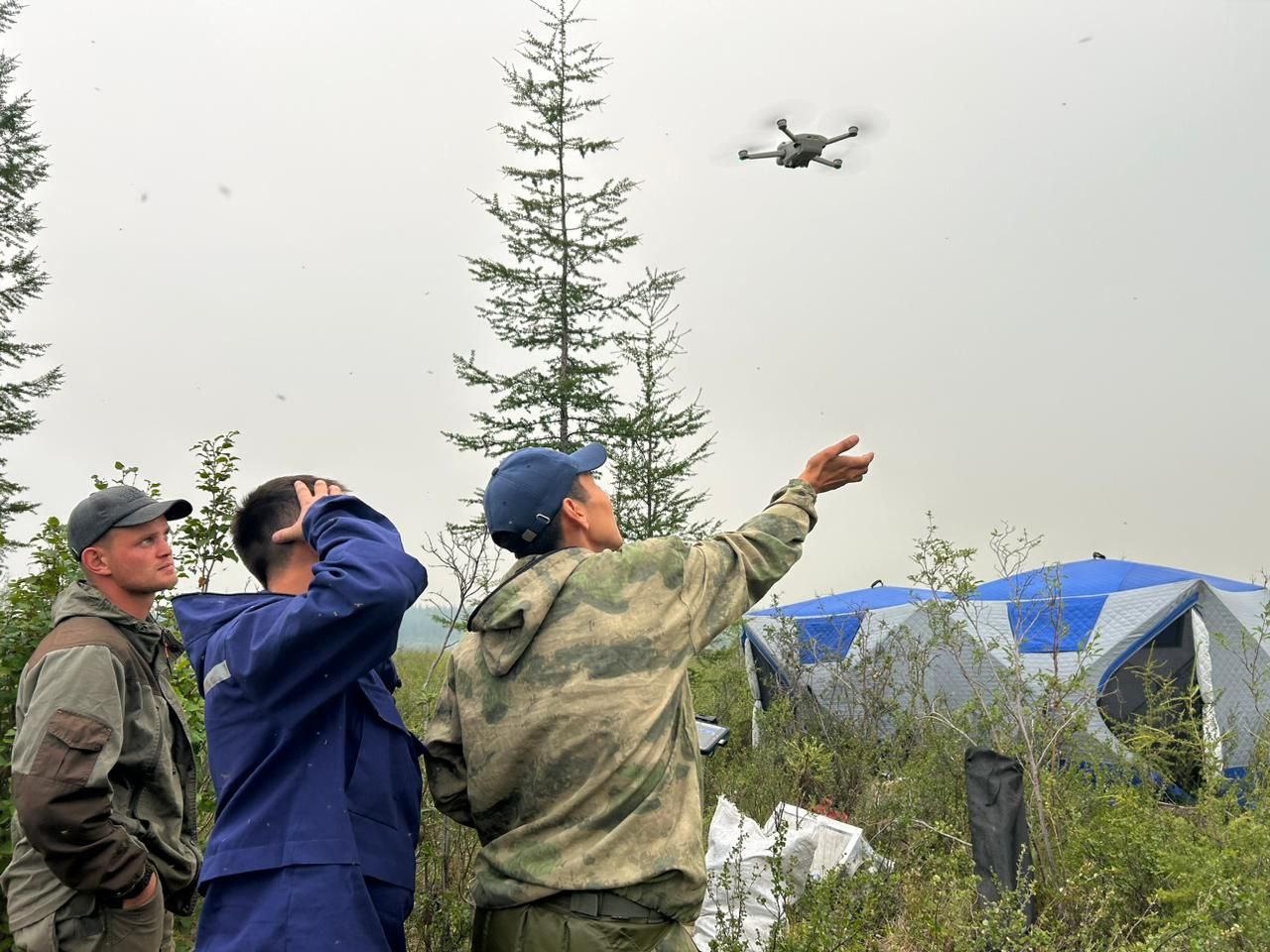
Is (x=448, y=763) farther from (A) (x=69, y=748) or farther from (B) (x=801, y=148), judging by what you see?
(B) (x=801, y=148)

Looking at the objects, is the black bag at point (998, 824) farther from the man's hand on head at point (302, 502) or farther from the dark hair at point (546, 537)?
the man's hand on head at point (302, 502)

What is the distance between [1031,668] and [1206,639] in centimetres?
147

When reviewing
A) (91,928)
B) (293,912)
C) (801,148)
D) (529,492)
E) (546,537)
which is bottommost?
(91,928)

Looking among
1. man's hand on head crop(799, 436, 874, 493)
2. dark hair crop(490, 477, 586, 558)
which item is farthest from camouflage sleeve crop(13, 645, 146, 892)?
man's hand on head crop(799, 436, 874, 493)

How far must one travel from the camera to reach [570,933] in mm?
2344

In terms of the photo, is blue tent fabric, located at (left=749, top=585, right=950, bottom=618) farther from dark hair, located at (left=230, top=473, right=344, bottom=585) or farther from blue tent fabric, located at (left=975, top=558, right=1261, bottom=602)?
dark hair, located at (left=230, top=473, right=344, bottom=585)

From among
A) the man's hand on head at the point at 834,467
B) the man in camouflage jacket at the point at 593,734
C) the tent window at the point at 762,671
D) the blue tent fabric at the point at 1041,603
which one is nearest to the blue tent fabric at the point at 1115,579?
the blue tent fabric at the point at 1041,603

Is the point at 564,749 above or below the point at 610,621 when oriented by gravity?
below

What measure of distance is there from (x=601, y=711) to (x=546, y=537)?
526 millimetres

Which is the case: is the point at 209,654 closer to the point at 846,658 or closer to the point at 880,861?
the point at 880,861

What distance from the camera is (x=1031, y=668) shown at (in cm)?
996

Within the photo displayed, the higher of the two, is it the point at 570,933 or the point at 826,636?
the point at 826,636

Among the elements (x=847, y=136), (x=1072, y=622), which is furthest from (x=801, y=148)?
(x=1072, y=622)

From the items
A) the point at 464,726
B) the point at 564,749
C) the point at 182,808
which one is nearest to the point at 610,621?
the point at 564,749
